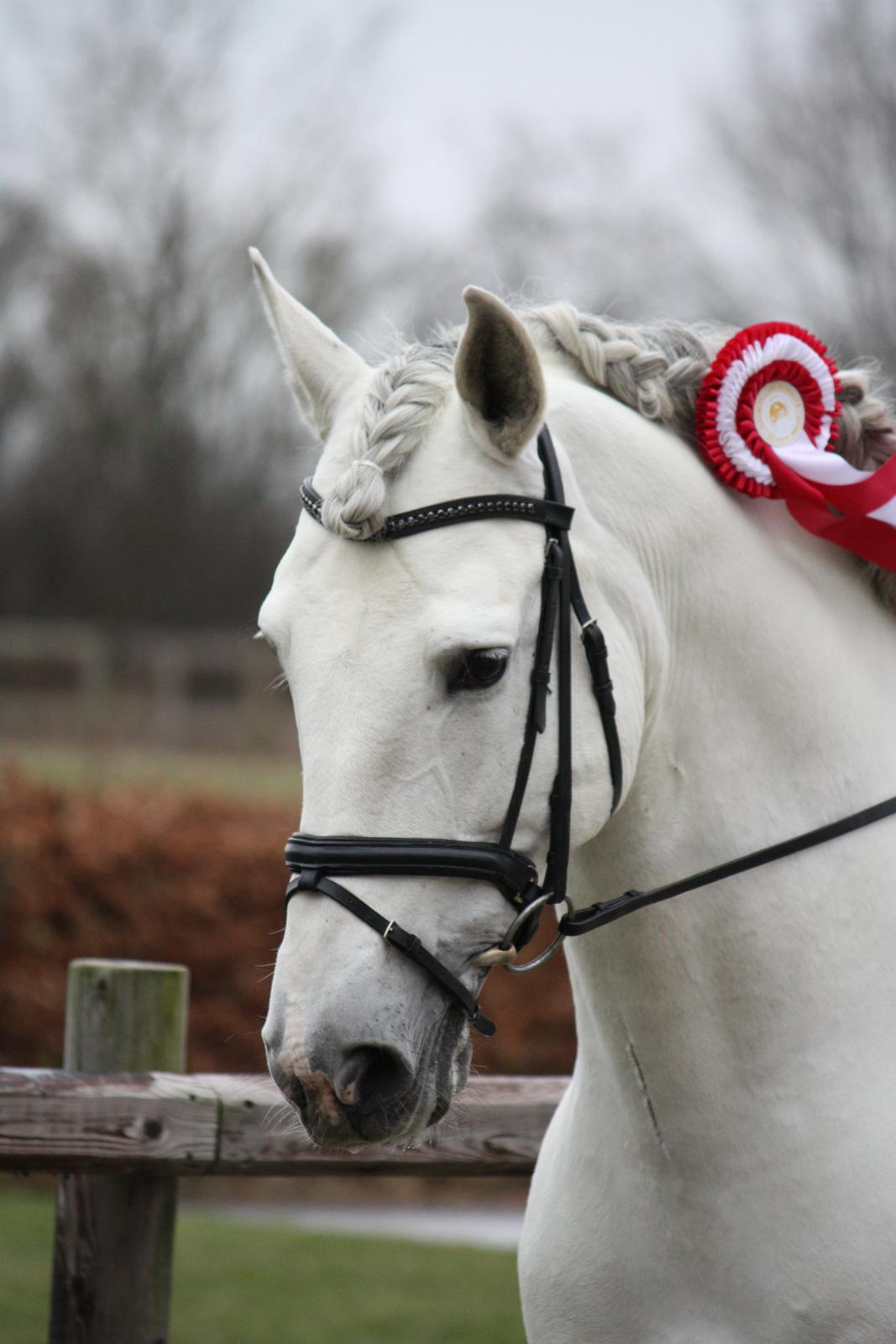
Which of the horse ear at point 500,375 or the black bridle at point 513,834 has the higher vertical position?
the horse ear at point 500,375

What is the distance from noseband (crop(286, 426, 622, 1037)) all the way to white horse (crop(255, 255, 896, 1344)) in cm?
2

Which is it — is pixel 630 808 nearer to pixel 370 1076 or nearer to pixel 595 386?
pixel 370 1076

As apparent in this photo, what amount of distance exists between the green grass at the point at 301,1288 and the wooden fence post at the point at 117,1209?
254 centimetres

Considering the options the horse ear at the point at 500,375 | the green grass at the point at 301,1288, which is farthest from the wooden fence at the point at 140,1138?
the green grass at the point at 301,1288

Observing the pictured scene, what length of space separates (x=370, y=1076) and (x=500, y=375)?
43.3 inches

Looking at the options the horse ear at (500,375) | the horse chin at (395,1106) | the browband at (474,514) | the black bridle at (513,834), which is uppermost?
the horse ear at (500,375)

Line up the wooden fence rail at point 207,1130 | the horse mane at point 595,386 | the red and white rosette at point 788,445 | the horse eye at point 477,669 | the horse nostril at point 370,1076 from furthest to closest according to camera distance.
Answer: the wooden fence rail at point 207,1130
the red and white rosette at point 788,445
the horse mane at point 595,386
the horse eye at point 477,669
the horse nostril at point 370,1076

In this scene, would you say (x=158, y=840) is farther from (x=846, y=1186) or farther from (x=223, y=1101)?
(x=846, y=1186)

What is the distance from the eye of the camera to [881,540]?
2.47 m

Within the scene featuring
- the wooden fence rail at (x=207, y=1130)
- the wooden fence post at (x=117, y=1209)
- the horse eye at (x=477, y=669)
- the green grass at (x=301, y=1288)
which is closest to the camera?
the horse eye at (x=477, y=669)

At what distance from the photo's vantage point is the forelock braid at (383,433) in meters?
2.12

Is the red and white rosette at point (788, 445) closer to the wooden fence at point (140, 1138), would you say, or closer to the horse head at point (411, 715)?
the horse head at point (411, 715)

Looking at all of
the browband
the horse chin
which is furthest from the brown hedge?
the browband

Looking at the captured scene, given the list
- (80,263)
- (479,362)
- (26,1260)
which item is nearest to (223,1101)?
(479,362)
